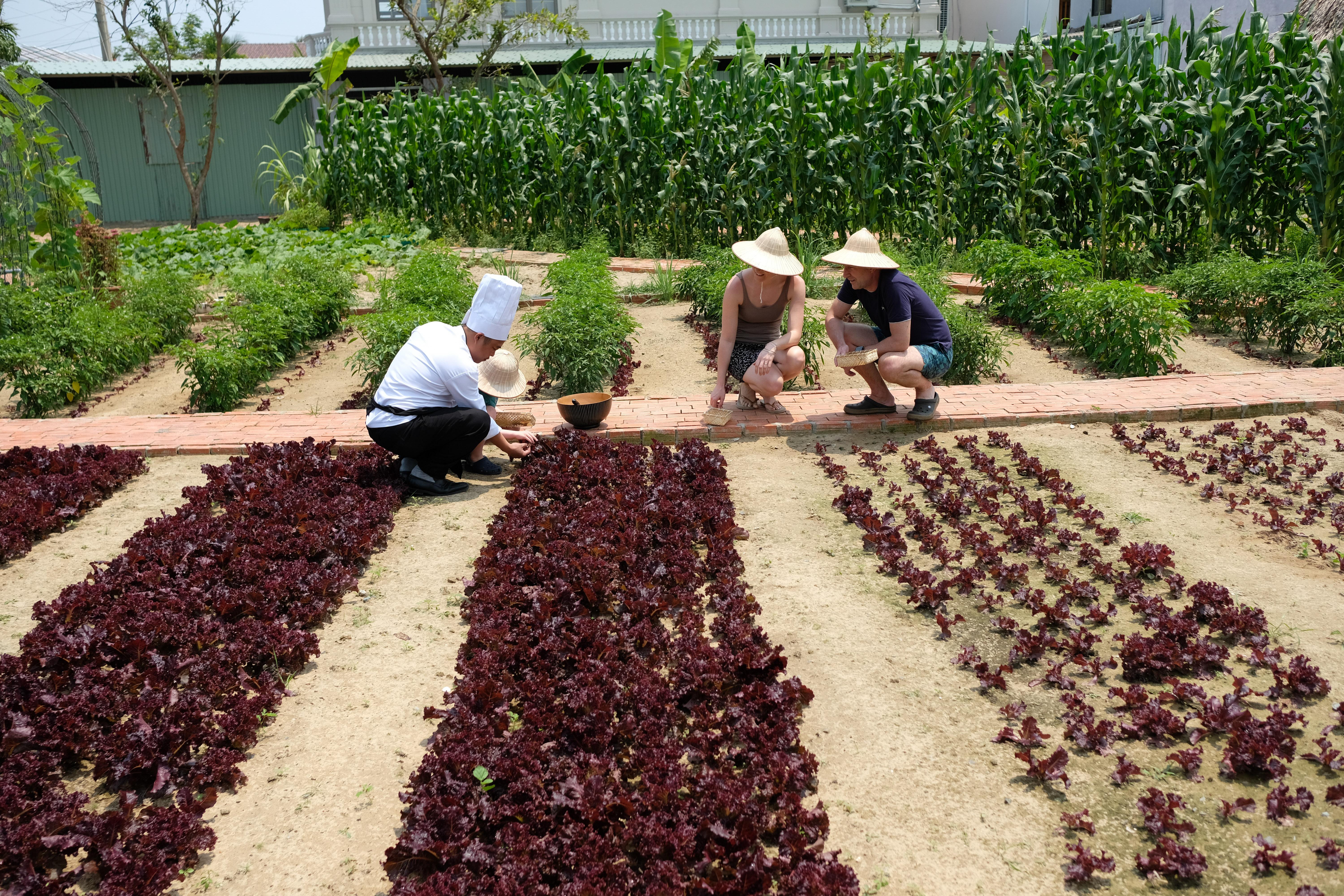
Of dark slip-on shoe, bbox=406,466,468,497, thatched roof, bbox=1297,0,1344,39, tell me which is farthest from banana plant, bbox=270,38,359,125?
thatched roof, bbox=1297,0,1344,39

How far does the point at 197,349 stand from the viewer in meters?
8.52

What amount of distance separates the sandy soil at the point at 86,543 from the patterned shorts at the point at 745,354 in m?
3.68

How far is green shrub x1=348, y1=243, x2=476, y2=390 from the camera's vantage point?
813 cm

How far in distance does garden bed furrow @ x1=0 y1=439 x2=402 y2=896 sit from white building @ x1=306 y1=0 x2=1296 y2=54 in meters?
23.6

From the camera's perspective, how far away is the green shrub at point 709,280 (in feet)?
32.3

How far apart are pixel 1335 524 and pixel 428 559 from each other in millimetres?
4805

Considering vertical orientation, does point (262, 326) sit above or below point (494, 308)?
below

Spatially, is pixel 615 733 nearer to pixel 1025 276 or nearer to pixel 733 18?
pixel 1025 276

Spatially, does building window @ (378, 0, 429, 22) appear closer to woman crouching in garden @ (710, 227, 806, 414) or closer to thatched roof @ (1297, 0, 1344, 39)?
thatched roof @ (1297, 0, 1344, 39)

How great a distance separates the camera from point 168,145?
26.4 meters

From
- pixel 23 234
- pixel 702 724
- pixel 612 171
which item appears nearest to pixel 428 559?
pixel 702 724

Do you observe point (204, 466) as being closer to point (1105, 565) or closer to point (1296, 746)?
point (1105, 565)

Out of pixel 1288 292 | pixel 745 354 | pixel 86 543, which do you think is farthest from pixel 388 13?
pixel 86 543

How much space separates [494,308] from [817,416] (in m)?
2.75
